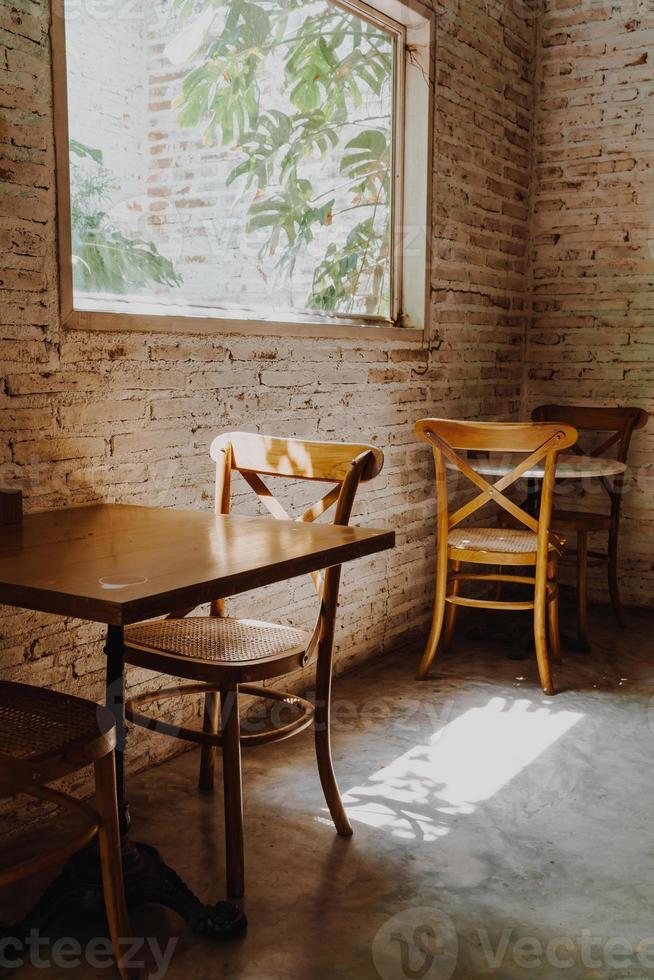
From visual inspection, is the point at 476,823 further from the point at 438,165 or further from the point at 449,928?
the point at 438,165

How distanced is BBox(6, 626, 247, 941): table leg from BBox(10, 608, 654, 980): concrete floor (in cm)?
4

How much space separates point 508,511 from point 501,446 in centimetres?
28

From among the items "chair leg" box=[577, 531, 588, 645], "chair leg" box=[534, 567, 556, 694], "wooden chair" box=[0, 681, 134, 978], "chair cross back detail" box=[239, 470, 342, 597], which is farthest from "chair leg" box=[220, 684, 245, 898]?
"chair leg" box=[577, 531, 588, 645]

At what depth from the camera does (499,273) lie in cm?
475

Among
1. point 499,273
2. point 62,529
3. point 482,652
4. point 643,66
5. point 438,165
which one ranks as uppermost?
point 643,66

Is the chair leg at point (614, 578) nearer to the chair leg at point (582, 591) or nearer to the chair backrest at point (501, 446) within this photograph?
the chair leg at point (582, 591)

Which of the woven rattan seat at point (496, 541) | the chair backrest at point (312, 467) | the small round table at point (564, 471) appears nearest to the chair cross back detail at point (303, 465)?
the chair backrest at point (312, 467)

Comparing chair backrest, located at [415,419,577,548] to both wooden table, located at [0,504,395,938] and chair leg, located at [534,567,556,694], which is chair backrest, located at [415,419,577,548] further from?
wooden table, located at [0,504,395,938]

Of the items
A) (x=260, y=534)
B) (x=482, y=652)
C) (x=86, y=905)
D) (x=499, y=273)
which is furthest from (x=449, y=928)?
(x=499, y=273)

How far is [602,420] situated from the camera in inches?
185

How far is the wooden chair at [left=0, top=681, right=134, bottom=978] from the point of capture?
1645 millimetres

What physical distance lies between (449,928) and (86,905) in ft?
→ 2.52

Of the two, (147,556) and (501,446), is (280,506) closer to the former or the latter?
(147,556)

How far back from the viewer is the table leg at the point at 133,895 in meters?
1.98
